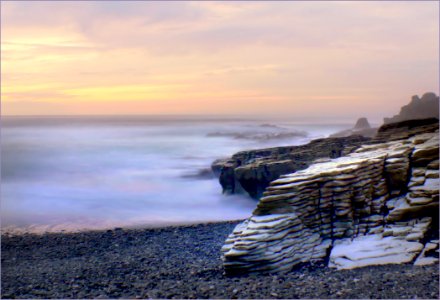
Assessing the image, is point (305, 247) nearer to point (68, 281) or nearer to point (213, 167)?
point (68, 281)

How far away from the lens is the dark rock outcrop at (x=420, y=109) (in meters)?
6.50

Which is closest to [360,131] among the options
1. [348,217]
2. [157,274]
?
[348,217]

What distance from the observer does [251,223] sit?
531cm

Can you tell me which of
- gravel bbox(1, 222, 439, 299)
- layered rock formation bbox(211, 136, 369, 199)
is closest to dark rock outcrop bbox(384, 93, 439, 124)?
layered rock formation bbox(211, 136, 369, 199)

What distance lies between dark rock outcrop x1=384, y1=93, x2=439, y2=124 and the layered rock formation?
0.75 m

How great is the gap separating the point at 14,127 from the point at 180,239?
141 inches

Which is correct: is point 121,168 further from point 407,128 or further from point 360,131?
point 407,128

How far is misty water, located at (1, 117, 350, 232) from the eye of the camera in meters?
7.13

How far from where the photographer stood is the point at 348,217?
570cm

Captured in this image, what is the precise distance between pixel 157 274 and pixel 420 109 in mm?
4217

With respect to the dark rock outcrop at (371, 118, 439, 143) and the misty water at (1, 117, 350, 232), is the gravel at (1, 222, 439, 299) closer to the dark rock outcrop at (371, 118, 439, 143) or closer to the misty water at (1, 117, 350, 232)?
the misty water at (1, 117, 350, 232)

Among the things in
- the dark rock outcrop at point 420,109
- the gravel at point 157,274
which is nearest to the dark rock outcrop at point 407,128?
the dark rock outcrop at point 420,109

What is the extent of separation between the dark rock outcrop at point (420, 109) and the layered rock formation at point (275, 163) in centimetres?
75

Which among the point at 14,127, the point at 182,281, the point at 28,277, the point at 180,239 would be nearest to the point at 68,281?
the point at 28,277
